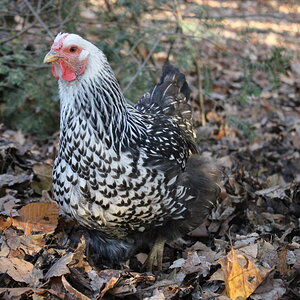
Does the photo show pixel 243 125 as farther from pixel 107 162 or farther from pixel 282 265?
pixel 282 265

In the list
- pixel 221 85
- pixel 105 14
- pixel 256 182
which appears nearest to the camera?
pixel 256 182

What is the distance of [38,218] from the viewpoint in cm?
403

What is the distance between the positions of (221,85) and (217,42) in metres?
2.40

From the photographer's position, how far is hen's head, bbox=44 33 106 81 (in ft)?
11.7

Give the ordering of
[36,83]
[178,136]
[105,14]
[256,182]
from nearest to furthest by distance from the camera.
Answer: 1. [178,136]
2. [256,182]
3. [36,83]
4. [105,14]

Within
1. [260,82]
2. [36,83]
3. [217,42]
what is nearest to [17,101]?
[36,83]

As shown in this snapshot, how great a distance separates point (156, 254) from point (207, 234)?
0.59m

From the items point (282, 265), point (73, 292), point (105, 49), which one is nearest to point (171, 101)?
point (105, 49)

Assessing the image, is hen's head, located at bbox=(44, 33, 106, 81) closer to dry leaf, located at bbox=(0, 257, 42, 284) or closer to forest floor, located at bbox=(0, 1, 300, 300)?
forest floor, located at bbox=(0, 1, 300, 300)

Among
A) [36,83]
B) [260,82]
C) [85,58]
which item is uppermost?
[85,58]

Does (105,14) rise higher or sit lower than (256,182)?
higher

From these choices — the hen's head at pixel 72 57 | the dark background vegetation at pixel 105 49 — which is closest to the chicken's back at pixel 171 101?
the dark background vegetation at pixel 105 49

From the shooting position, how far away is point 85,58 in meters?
3.61

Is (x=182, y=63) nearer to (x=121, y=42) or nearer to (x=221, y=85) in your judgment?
(x=121, y=42)
